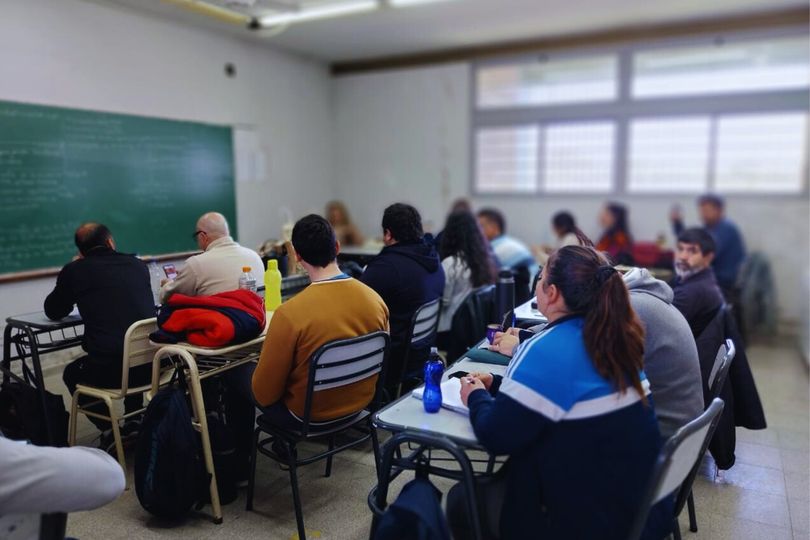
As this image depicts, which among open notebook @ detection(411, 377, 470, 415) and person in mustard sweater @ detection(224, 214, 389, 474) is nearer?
open notebook @ detection(411, 377, 470, 415)

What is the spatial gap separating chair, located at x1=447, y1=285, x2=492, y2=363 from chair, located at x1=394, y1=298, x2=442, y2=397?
0.63ft

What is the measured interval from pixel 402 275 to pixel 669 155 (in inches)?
159

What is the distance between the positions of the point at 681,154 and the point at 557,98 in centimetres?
133

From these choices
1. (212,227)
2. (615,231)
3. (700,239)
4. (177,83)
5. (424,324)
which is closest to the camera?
(424,324)

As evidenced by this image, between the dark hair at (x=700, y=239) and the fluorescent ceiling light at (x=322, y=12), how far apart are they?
9.73ft

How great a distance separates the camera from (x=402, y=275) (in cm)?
268

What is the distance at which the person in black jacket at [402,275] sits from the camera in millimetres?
2672

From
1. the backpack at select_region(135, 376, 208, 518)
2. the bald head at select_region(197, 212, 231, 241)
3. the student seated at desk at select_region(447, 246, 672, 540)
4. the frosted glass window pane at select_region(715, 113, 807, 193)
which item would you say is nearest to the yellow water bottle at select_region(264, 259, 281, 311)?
the bald head at select_region(197, 212, 231, 241)

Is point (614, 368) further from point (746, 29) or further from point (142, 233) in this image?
point (746, 29)

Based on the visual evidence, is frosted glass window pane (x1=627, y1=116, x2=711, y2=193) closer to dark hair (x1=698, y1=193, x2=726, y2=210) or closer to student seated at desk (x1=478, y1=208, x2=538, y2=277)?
dark hair (x1=698, y1=193, x2=726, y2=210)

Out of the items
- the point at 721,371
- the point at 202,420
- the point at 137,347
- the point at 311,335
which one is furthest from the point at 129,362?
the point at 721,371

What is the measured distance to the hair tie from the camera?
4.68ft

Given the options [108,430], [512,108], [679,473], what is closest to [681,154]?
[512,108]

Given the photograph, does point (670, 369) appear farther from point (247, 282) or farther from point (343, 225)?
point (343, 225)
